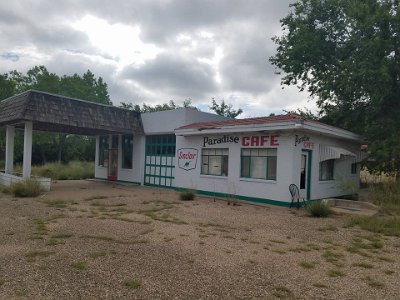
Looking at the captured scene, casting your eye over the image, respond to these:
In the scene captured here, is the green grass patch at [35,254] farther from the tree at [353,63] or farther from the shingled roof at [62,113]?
the tree at [353,63]

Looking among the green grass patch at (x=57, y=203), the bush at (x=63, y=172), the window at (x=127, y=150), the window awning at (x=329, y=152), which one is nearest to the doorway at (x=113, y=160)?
the window at (x=127, y=150)

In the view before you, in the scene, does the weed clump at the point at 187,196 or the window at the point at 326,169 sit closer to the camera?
the weed clump at the point at 187,196

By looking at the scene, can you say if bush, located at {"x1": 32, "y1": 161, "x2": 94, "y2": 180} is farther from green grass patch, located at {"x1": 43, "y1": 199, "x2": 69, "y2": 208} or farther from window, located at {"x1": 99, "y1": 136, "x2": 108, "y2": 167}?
green grass patch, located at {"x1": 43, "y1": 199, "x2": 69, "y2": 208}

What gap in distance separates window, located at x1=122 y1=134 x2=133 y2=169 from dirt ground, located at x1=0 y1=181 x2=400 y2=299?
1102 centimetres

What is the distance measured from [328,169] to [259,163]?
3.87 m

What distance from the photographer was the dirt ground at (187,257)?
468cm

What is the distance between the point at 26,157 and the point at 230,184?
383 inches

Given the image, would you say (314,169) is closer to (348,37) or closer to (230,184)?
(230,184)

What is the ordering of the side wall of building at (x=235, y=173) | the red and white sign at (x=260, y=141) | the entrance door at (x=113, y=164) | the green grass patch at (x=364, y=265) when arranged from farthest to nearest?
the entrance door at (x=113, y=164) < the red and white sign at (x=260, y=141) < the side wall of building at (x=235, y=173) < the green grass patch at (x=364, y=265)

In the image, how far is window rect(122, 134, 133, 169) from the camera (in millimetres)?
21734

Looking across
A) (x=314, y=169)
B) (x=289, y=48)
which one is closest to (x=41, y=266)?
(x=314, y=169)

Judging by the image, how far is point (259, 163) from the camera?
570 inches

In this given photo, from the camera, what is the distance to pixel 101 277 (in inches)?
195

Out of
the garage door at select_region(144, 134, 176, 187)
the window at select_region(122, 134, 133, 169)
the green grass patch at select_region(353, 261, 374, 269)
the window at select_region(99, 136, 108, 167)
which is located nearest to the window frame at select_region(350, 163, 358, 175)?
the garage door at select_region(144, 134, 176, 187)
